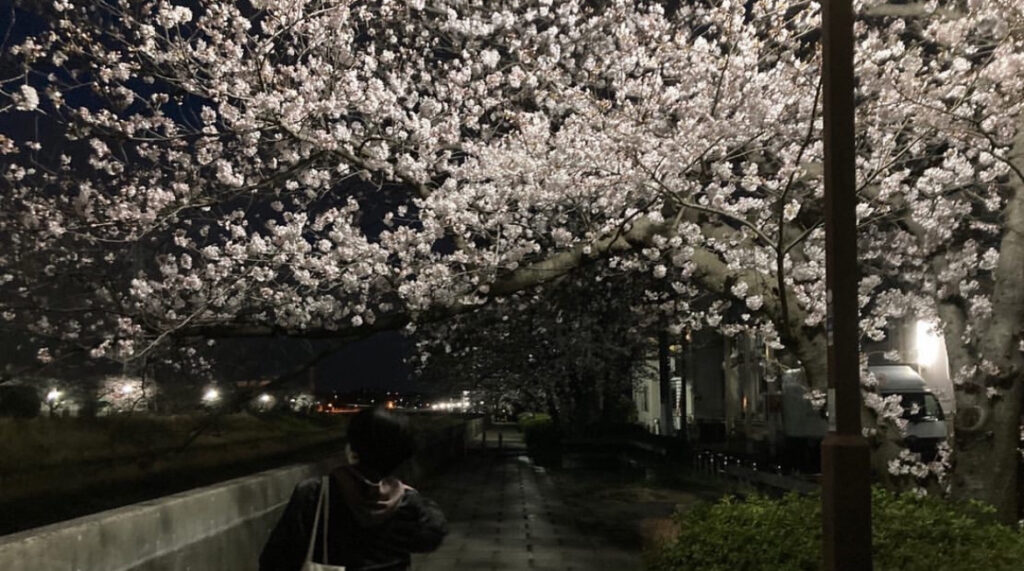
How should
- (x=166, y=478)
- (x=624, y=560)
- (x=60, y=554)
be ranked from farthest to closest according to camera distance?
(x=166, y=478) → (x=624, y=560) → (x=60, y=554)

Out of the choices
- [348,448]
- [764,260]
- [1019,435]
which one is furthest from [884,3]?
[348,448]

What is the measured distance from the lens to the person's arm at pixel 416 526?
393 cm

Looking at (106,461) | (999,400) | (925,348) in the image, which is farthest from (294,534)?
(925,348)

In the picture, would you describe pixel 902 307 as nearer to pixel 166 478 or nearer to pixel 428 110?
pixel 428 110

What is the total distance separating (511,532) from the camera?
648 inches

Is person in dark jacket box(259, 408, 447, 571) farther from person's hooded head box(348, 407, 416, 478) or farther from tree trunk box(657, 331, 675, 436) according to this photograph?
tree trunk box(657, 331, 675, 436)

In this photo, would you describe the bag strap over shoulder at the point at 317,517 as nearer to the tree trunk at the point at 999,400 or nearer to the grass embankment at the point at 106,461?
the tree trunk at the point at 999,400

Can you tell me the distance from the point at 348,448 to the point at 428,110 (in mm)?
9342

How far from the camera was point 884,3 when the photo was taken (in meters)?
11.7

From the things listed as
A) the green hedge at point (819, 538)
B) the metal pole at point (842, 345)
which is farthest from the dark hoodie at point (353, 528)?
the green hedge at point (819, 538)

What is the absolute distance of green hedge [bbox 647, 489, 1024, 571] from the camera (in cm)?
740

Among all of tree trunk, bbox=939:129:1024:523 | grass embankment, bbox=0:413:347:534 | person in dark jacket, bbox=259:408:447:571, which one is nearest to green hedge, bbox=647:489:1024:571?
tree trunk, bbox=939:129:1024:523

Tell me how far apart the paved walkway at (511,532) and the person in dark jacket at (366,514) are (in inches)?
326

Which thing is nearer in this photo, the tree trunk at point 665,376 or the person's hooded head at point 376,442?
the person's hooded head at point 376,442
